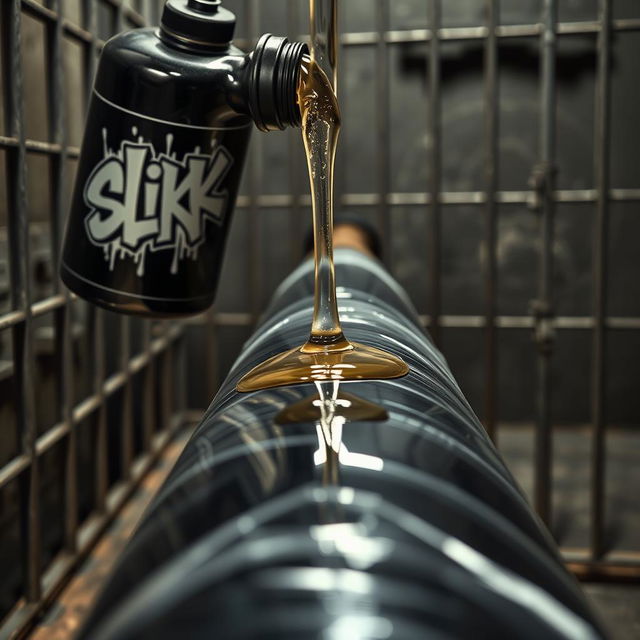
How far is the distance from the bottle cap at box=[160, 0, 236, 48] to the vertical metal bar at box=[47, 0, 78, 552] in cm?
88

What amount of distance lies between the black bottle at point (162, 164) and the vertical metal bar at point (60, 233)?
2.63 ft

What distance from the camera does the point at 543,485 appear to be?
169 centimetres

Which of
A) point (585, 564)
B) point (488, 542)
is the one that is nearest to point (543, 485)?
point (585, 564)

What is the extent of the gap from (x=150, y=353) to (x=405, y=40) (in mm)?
1053

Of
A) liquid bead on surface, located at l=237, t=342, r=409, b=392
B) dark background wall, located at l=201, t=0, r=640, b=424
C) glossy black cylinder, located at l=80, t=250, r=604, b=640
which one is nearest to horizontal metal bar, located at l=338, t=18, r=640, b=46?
dark background wall, located at l=201, t=0, r=640, b=424

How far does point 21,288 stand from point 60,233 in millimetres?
221

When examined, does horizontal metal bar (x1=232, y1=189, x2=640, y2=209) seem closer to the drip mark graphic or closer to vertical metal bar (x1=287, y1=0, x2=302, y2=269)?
vertical metal bar (x1=287, y1=0, x2=302, y2=269)

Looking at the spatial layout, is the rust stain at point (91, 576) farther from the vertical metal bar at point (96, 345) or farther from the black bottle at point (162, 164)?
the black bottle at point (162, 164)

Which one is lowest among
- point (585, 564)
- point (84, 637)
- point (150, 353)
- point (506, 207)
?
point (585, 564)

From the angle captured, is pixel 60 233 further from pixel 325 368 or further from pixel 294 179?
pixel 325 368

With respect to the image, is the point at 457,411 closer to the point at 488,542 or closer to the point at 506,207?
the point at 488,542

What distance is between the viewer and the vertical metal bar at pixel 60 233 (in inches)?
56.0

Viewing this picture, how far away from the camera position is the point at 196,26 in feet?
2.07

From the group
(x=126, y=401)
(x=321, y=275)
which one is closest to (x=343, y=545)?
(x=321, y=275)
